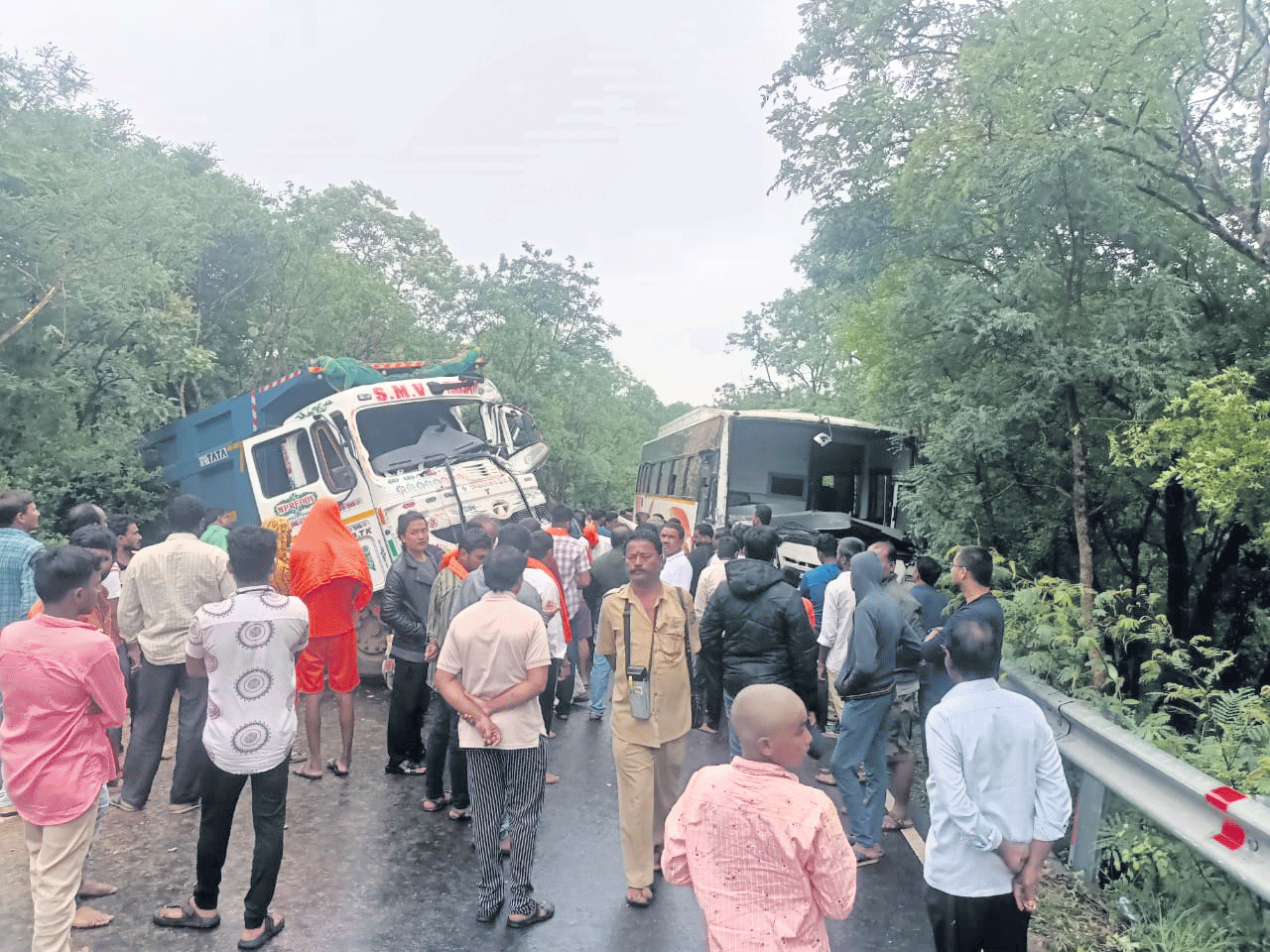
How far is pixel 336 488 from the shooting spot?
9492mm

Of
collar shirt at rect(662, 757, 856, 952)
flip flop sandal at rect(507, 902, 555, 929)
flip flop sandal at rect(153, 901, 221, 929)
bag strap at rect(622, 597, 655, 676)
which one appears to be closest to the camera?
collar shirt at rect(662, 757, 856, 952)

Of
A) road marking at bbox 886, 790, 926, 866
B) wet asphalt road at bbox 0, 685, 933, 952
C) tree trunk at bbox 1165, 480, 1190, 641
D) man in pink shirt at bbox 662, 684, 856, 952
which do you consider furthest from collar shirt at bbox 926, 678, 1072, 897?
tree trunk at bbox 1165, 480, 1190, 641

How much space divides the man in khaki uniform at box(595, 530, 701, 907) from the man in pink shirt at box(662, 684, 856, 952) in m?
2.07

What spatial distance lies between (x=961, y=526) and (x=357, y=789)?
648 cm

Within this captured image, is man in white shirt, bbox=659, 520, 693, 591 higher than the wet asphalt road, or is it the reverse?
man in white shirt, bbox=659, 520, 693, 591

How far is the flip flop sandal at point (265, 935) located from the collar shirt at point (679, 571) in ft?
15.3

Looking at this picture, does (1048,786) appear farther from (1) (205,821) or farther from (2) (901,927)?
(1) (205,821)

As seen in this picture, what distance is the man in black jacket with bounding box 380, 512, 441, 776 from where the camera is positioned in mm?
6043

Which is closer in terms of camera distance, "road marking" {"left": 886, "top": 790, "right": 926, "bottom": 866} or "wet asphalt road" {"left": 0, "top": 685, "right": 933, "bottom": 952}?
"wet asphalt road" {"left": 0, "top": 685, "right": 933, "bottom": 952}

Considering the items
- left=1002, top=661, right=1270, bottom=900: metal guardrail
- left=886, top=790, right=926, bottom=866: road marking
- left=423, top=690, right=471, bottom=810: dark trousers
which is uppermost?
left=1002, top=661, right=1270, bottom=900: metal guardrail

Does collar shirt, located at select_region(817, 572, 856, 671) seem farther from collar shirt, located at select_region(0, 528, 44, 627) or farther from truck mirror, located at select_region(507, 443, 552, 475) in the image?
truck mirror, located at select_region(507, 443, 552, 475)

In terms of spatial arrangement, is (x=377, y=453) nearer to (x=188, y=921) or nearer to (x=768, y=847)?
(x=188, y=921)

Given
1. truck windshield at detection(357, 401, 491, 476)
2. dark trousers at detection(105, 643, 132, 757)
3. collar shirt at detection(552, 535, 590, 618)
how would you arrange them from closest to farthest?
dark trousers at detection(105, 643, 132, 757), collar shirt at detection(552, 535, 590, 618), truck windshield at detection(357, 401, 491, 476)

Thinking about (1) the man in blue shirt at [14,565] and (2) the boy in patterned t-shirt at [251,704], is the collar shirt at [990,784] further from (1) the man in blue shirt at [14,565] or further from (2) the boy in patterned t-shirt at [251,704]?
(1) the man in blue shirt at [14,565]
